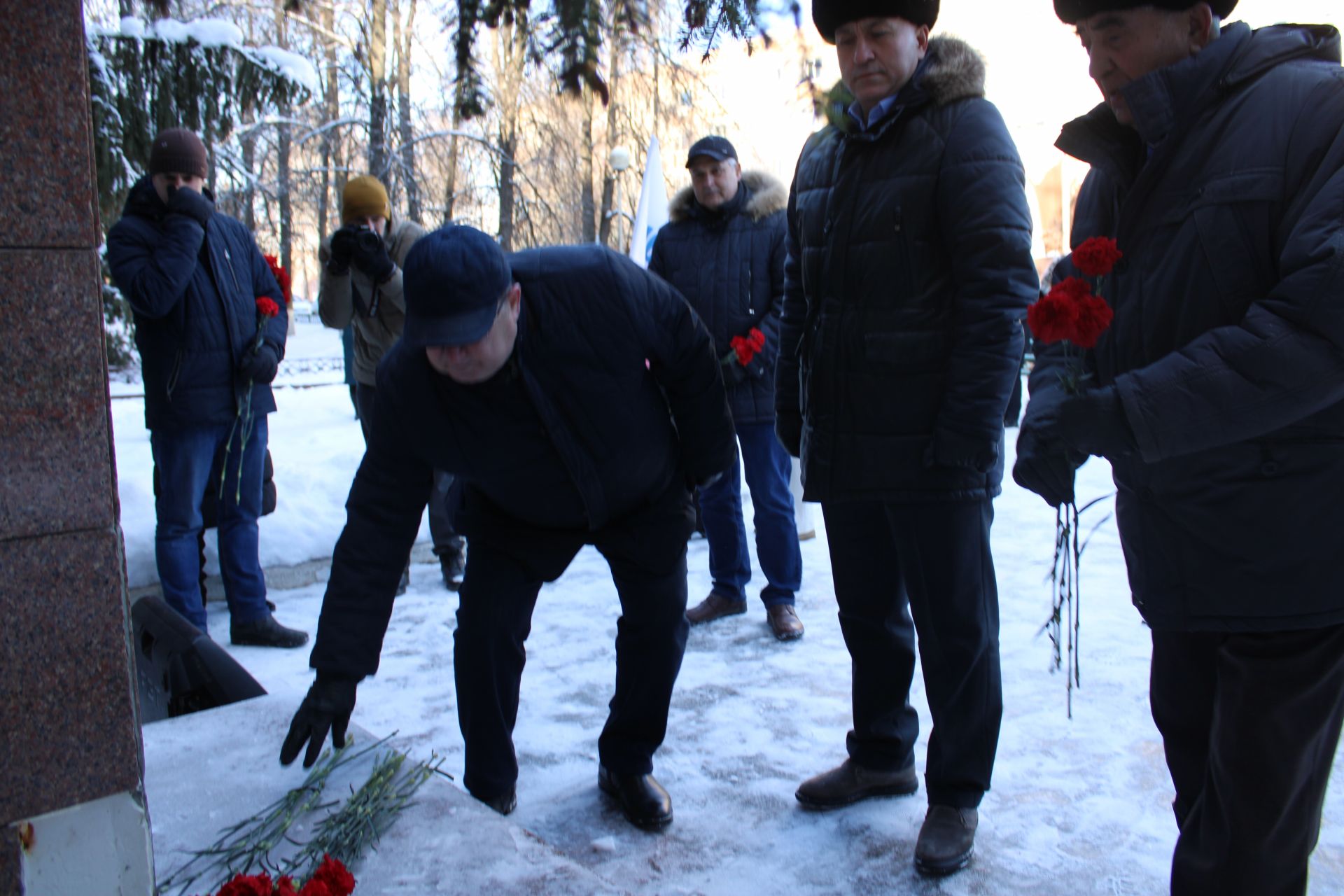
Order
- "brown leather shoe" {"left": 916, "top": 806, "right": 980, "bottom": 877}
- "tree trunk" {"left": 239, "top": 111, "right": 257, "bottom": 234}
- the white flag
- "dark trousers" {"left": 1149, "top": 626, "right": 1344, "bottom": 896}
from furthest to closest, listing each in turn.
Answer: "tree trunk" {"left": 239, "top": 111, "right": 257, "bottom": 234}, the white flag, "brown leather shoe" {"left": 916, "top": 806, "right": 980, "bottom": 877}, "dark trousers" {"left": 1149, "top": 626, "right": 1344, "bottom": 896}

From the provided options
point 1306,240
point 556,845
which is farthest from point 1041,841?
point 1306,240

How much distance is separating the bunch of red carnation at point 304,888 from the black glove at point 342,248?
3.38 metres

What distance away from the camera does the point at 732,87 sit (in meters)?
1.92

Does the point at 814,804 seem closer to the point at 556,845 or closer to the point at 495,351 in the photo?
A: the point at 556,845

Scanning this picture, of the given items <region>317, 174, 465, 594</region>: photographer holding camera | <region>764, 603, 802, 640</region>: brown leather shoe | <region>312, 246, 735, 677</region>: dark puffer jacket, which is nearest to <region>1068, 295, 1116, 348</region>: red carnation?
<region>312, 246, 735, 677</region>: dark puffer jacket

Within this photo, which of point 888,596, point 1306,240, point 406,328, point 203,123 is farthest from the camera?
point 203,123

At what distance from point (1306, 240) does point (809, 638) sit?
294 centimetres

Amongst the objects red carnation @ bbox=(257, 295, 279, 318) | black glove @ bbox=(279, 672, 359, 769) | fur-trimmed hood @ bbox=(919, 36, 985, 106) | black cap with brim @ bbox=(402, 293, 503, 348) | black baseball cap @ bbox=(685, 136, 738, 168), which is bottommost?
black glove @ bbox=(279, 672, 359, 769)

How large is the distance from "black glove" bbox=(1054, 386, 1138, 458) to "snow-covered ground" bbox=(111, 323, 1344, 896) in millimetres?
1166

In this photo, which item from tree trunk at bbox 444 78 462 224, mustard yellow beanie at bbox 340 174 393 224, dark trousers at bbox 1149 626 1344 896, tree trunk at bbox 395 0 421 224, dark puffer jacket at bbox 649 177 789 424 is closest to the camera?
dark trousers at bbox 1149 626 1344 896

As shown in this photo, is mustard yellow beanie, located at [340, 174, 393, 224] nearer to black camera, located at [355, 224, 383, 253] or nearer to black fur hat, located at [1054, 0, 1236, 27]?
black camera, located at [355, 224, 383, 253]

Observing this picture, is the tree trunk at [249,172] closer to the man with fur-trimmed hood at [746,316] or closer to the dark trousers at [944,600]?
the man with fur-trimmed hood at [746,316]

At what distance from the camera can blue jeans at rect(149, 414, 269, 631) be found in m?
4.30

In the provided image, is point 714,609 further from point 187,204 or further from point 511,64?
point 511,64
